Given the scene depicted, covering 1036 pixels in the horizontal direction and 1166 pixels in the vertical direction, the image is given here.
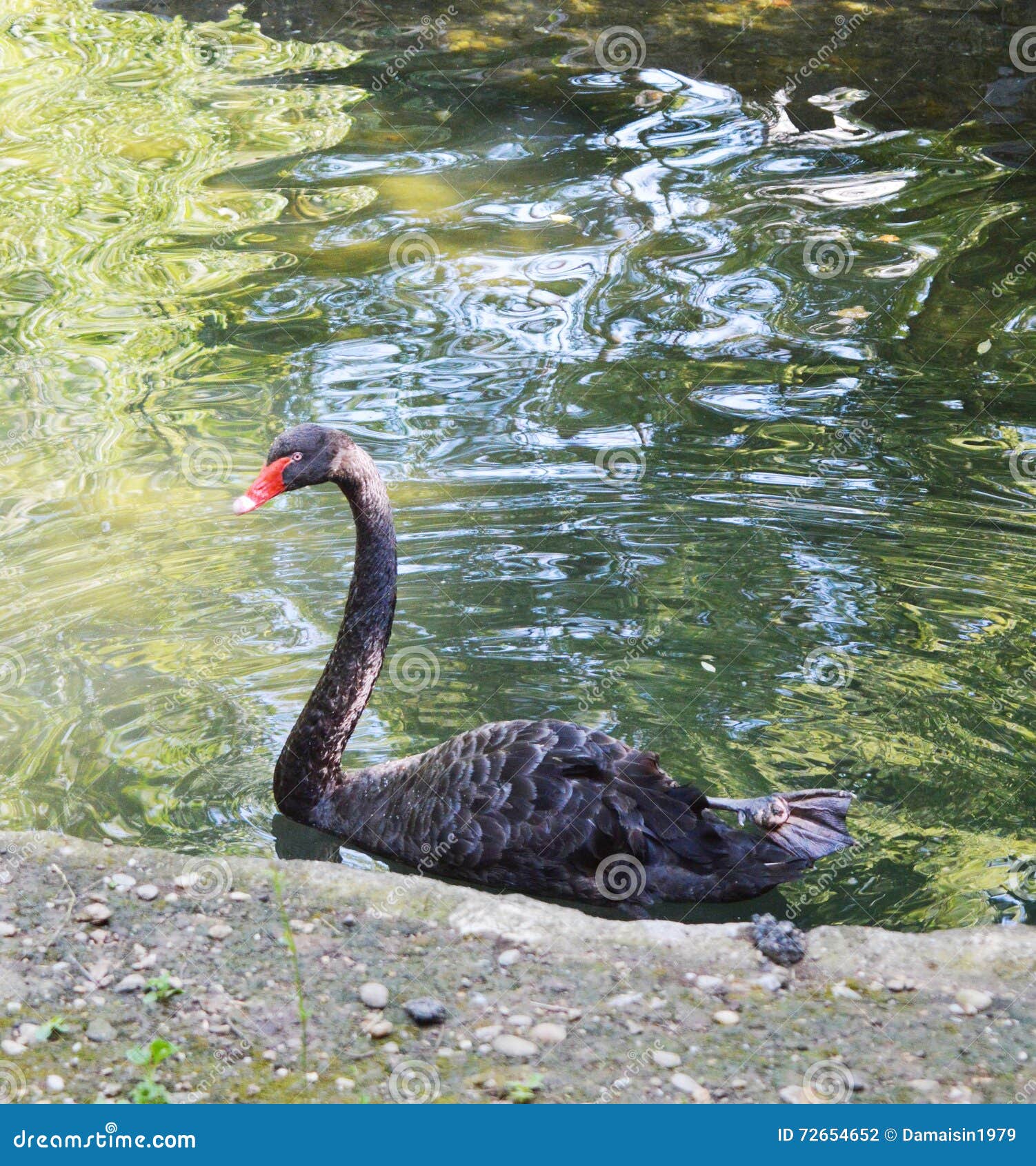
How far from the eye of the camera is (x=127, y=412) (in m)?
7.10

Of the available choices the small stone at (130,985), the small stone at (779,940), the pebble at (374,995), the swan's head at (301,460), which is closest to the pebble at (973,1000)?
the small stone at (779,940)

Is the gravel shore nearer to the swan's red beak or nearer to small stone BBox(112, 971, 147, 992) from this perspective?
small stone BBox(112, 971, 147, 992)

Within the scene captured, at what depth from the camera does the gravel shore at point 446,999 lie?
2.91 m

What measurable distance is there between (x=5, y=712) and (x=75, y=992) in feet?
6.86

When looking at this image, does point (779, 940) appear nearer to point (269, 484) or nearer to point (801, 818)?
point (801, 818)

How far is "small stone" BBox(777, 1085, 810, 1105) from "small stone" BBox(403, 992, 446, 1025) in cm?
73

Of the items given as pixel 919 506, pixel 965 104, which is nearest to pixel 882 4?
pixel 965 104

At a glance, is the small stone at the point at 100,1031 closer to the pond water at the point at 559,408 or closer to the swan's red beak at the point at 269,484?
the pond water at the point at 559,408

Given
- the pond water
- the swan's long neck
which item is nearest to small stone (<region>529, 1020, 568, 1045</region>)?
the pond water

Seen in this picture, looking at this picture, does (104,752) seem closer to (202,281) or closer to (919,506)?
(919,506)

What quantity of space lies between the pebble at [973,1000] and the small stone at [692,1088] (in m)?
0.64

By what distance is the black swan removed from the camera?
396cm

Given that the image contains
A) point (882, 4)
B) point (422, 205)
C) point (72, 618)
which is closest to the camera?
point (72, 618)

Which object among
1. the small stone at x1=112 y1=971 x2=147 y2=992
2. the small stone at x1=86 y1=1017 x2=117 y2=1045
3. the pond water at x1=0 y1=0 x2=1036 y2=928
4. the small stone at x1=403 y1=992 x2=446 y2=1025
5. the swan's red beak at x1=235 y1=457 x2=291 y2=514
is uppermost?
the swan's red beak at x1=235 y1=457 x2=291 y2=514
